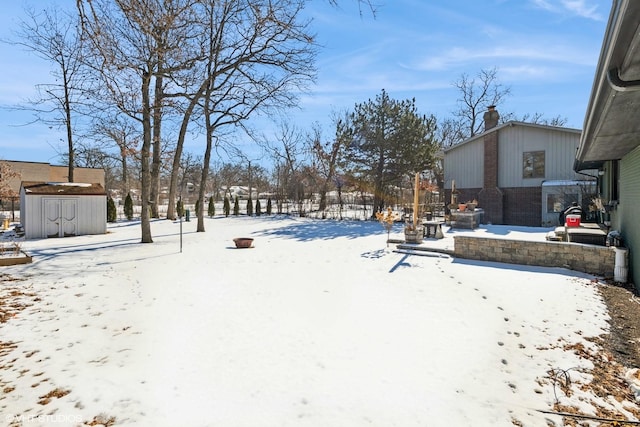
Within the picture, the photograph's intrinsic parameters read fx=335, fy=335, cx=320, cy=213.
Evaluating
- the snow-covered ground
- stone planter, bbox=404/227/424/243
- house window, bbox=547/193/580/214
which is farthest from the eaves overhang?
house window, bbox=547/193/580/214

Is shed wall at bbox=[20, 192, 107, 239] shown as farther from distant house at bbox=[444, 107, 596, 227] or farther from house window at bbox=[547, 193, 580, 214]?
house window at bbox=[547, 193, 580, 214]

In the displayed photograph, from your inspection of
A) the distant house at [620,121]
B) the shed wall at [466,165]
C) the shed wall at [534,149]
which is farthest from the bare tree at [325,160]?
the distant house at [620,121]

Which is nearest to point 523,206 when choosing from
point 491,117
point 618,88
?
point 491,117

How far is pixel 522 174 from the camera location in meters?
17.0

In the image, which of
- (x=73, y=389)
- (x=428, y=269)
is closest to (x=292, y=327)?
(x=73, y=389)

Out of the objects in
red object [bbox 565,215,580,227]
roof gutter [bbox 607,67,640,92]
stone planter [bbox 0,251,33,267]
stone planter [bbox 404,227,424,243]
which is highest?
roof gutter [bbox 607,67,640,92]

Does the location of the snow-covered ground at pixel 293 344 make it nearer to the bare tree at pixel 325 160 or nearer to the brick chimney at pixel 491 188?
the brick chimney at pixel 491 188

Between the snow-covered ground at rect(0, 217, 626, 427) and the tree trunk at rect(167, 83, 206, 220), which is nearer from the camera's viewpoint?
the snow-covered ground at rect(0, 217, 626, 427)

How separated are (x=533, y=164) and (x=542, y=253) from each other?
431 inches

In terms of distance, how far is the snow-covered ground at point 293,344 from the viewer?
2.85 metres

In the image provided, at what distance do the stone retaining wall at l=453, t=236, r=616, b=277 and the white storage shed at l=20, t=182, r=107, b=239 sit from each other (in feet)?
47.5

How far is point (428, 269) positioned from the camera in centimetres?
777

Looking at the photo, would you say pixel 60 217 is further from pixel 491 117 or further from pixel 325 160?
pixel 491 117

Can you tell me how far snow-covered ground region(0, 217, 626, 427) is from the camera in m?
2.85
